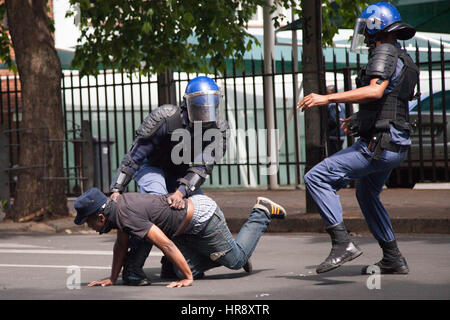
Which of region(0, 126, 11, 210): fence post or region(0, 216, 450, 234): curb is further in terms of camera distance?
region(0, 126, 11, 210): fence post

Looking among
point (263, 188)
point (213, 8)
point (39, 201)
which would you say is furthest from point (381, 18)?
point (263, 188)

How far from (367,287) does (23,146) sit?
7.06 meters

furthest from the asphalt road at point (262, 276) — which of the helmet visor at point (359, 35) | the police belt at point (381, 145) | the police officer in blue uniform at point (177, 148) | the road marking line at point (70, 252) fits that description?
the helmet visor at point (359, 35)

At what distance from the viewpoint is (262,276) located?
20.2 ft

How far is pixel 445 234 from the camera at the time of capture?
864cm

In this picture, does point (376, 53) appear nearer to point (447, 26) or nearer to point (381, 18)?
point (381, 18)

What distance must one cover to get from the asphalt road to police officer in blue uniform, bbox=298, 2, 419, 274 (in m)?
0.35

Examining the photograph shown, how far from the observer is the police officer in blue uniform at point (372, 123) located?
5.53 metres

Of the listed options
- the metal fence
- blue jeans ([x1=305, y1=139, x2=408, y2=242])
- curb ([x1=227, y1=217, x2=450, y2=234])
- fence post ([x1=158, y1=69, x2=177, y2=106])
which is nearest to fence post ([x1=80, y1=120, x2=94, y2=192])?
the metal fence

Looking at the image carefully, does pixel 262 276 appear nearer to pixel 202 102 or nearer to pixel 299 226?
pixel 202 102

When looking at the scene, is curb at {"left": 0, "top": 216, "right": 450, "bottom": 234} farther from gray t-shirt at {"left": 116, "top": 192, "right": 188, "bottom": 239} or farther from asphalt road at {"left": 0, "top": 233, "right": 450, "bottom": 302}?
gray t-shirt at {"left": 116, "top": 192, "right": 188, "bottom": 239}

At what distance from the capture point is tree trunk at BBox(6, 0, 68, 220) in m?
11.1

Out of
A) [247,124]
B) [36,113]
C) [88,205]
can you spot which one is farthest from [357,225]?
[247,124]
